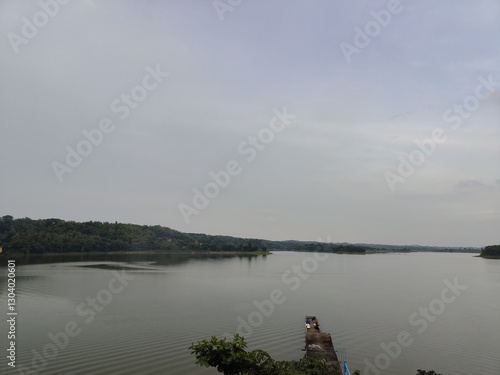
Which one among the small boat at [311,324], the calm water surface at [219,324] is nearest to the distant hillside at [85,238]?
the calm water surface at [219,324]

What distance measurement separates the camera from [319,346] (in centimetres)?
1419

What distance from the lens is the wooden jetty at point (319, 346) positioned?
42.7 feet

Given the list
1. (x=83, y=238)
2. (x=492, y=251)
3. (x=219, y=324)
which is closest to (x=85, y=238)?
(x=83, y=238)

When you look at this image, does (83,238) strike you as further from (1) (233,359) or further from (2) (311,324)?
(1) (233,359)

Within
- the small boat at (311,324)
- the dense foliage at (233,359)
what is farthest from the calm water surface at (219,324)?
the dense foliage at (233,359)

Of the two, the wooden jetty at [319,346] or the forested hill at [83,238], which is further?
the forested hill at [83,238]

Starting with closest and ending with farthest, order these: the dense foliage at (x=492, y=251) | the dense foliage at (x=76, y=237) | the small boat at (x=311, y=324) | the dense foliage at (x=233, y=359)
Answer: the dense foliage at (x=233, y=359), the small boat at (x=311, y=324), the dense foliage at (x=76, y=237), the dense foliage at (x=492, y=251)

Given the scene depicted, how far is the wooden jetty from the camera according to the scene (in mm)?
13003

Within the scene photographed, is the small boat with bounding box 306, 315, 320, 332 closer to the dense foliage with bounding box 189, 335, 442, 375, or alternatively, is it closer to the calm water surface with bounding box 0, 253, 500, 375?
the calm water surface with bounding box 0, 253, 500, 375

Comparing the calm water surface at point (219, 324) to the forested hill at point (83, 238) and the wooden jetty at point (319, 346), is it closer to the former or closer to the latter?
the wooden jetty at point (319, 346)

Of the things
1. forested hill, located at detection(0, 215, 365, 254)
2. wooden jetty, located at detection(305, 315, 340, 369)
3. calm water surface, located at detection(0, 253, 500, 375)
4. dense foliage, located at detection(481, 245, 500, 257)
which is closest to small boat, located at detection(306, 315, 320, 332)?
wooden jetty, located at detection(305, 315, 340, 369)

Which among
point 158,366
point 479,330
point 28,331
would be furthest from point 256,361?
point 479,330

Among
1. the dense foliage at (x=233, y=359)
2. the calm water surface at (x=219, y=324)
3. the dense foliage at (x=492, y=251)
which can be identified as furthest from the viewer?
the dense foliage at (x=492, y=251)

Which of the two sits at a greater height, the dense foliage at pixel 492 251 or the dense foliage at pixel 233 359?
the dense foliage at pixel 233 359
